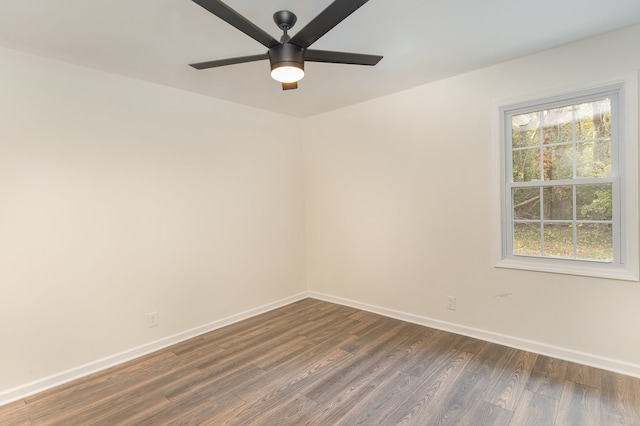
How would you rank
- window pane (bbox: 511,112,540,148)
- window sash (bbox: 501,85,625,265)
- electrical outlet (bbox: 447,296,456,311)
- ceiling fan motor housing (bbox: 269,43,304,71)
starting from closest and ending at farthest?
ceiling fan motor housing (bbox: 269,43,304,71)
window sash (bbox: 501,85,625,265)
window pane (bbox: 511,112,540,148)
electrical outlet (bbox: 447,296,456,311)

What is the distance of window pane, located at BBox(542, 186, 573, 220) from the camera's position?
2611mm

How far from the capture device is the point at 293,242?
14.1ft

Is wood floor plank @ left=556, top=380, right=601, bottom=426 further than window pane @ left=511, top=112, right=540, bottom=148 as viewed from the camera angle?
No

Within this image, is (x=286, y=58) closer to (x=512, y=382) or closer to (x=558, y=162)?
(x=558, y=162)

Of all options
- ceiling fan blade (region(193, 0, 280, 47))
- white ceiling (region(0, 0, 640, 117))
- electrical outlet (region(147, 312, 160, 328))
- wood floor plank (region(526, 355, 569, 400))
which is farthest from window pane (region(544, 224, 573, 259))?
electrical outlet (region(147, 312, 160, 328))

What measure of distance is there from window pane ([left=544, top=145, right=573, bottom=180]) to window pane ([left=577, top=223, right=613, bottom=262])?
1.43 ft

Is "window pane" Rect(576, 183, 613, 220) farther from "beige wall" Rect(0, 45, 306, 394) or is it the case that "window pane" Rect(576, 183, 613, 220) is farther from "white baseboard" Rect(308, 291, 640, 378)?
"beige wall" Rect(0, 45, 306, 394)

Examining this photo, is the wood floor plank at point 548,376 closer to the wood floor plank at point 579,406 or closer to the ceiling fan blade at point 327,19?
the wood floor plank at point 579,406

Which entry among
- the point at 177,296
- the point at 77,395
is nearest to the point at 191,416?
the point at 77,395

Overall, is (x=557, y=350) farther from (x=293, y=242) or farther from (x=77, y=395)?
(x=77, y=395)

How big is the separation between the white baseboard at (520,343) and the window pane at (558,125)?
5.64 ft

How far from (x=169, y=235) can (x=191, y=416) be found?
1.65m

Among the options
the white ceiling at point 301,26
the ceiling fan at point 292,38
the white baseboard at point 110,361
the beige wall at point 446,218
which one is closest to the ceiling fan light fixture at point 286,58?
the ceiling fan at point 292,38

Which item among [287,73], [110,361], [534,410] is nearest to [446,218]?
[534,410]
